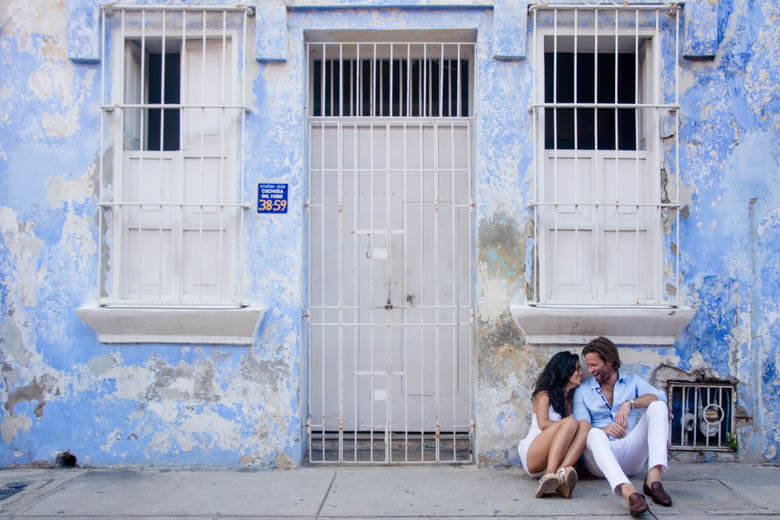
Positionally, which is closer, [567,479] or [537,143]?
[567,479]

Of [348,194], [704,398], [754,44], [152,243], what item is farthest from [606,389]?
[152,243]

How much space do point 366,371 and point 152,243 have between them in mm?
1855

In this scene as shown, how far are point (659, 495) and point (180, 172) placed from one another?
12.8 feet

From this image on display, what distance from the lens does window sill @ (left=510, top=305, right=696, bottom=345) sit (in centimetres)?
522

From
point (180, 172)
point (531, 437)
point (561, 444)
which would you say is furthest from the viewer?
point (180, 172)

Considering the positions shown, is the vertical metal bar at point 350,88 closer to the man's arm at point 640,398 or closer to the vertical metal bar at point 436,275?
the vertical metal bar at point 436,275

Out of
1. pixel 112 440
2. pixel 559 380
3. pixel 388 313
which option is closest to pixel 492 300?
pixel 559 380

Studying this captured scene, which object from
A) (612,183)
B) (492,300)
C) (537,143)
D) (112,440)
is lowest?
(112,440)

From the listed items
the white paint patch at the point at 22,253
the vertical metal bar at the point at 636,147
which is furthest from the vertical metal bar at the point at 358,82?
the white paint patch at the point at 22,253

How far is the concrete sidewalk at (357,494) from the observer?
4.47 meters

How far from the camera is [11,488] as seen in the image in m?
4.96

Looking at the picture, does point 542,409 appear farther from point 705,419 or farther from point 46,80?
point 46,80

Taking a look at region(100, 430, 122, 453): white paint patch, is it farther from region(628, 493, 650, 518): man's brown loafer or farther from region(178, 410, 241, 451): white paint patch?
region(628, 493, 650, 518): man's brown loafer

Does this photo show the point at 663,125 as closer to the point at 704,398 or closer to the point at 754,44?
the point at 754,44
